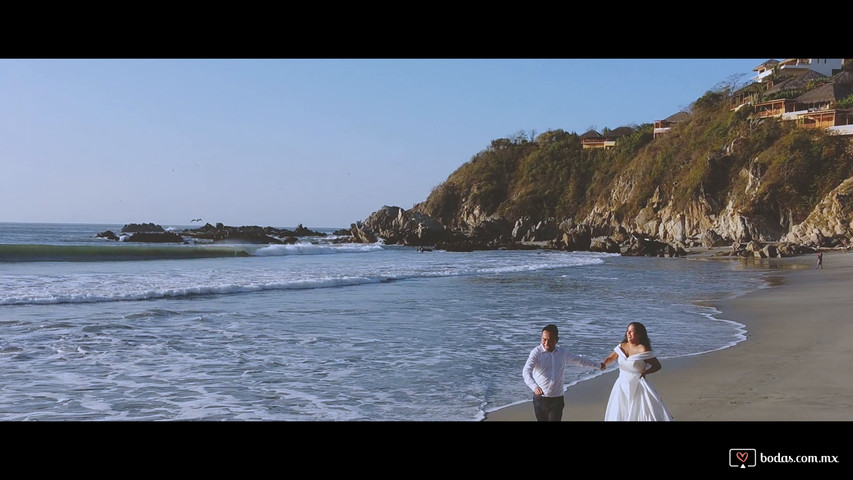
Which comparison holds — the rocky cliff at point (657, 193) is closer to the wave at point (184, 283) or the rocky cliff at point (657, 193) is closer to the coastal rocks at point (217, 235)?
the coastal rocks at point (217, 235)

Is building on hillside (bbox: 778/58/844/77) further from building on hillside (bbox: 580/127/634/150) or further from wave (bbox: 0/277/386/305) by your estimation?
wave (bbox: 0/277/386/305)

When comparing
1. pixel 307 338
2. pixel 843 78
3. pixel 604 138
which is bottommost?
pixel 307 338

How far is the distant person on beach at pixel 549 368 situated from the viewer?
3.94 meters

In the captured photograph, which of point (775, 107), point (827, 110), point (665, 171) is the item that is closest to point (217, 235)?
point (665, 171)

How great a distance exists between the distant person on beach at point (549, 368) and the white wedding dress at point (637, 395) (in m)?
0.32

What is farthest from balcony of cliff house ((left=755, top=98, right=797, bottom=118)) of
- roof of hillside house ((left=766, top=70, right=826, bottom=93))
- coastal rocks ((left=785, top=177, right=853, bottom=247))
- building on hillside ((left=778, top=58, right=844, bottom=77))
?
coastal rocks ((left=785, top=177, right=853, bottom=247))

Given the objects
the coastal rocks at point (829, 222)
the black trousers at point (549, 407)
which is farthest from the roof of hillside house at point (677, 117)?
the black trousers at point (549, 407)

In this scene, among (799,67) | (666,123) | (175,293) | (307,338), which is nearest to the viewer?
(307,338)
